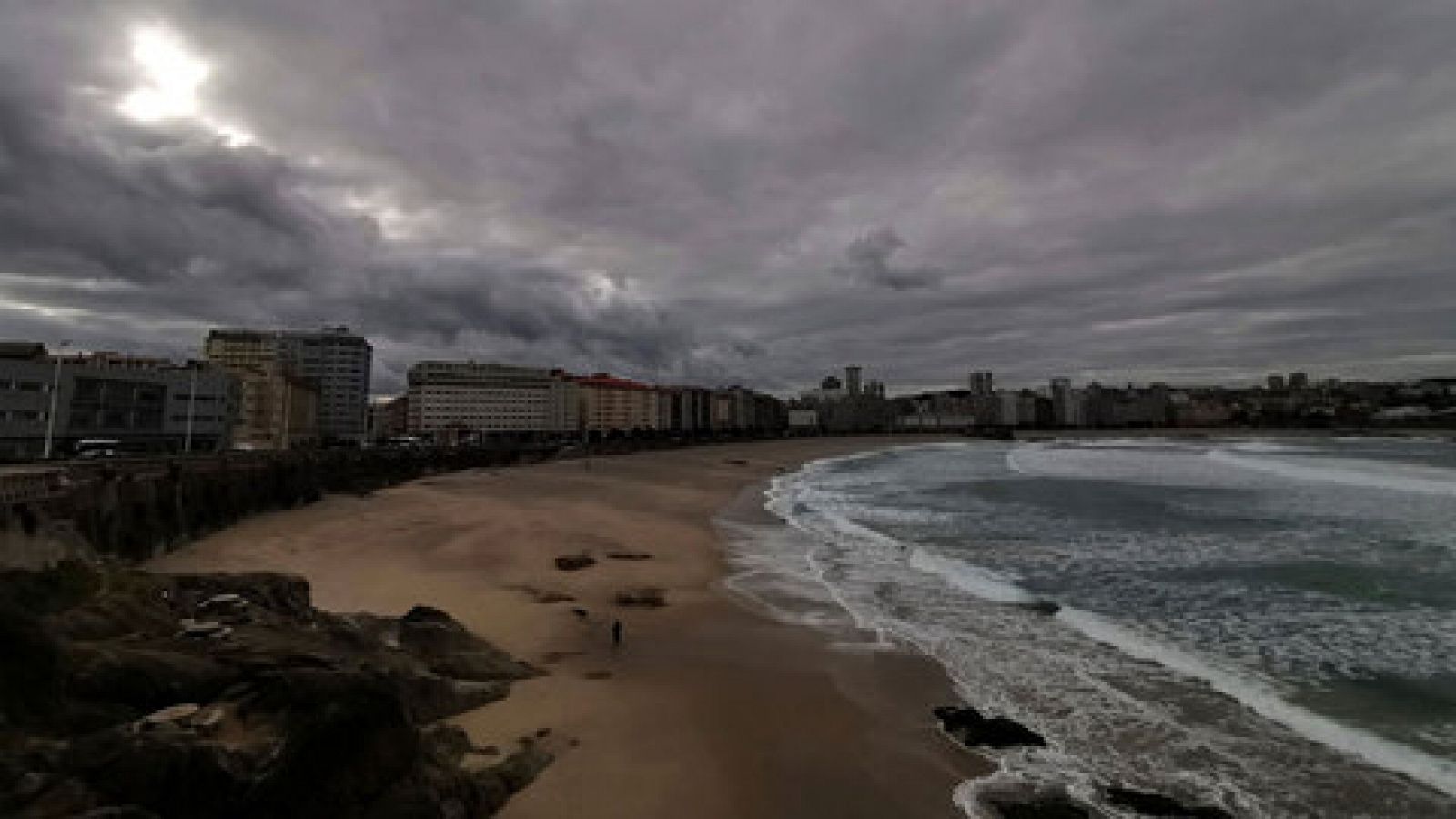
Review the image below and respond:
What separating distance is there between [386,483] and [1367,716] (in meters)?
43.4

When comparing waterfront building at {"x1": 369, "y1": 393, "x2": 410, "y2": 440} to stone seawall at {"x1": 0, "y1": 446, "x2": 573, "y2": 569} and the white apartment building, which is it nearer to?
the white apartment building

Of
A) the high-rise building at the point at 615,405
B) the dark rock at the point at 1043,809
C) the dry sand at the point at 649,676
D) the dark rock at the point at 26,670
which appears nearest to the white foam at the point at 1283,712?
the dry sand at the point at 649,676

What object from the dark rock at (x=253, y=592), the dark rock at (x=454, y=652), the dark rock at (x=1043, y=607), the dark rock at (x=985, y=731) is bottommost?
the dark rock at (x=985, y=731)

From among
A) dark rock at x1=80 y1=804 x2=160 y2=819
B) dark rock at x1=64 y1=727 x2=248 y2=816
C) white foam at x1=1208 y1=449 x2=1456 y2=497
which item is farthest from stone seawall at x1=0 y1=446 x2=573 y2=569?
white foam at x1=1208 y1=449 x2=1456 y2=497

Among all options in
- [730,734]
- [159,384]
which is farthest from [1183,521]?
[159,384]

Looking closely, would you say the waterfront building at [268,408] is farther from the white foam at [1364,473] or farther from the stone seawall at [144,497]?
the white foam at [1364,473]

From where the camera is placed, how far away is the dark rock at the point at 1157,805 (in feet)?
27.0

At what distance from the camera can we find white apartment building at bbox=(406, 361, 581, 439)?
12150 centimetres

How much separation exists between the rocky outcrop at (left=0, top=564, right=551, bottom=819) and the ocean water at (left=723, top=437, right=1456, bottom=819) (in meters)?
5.65

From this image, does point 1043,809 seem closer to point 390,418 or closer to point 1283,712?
point 1283,712

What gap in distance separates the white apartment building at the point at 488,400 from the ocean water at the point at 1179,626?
98.3m

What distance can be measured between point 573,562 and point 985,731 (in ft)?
41.7

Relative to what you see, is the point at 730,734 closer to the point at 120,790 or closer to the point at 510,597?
the point at 120,790

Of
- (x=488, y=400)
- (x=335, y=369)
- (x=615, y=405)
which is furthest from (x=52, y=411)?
(x=615, y=405)
